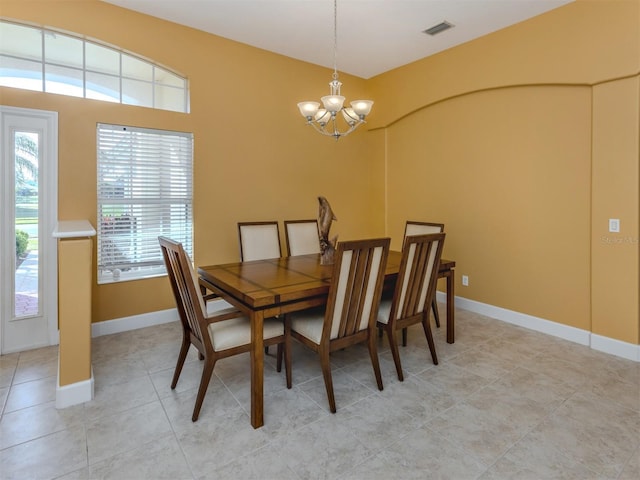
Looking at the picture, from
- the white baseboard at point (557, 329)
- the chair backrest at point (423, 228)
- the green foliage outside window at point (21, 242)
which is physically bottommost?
the white baseboard at point (557, 329)

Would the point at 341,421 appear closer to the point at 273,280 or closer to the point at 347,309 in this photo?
the point at 347,309

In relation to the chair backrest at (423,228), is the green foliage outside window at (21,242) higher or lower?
lower

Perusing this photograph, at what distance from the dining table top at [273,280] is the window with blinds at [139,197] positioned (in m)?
1.27

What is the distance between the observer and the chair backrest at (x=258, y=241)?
11.8 feet

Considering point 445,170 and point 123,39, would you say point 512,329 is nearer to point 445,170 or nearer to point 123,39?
point 445,170

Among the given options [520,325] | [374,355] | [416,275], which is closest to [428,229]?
Answer: [416,275]

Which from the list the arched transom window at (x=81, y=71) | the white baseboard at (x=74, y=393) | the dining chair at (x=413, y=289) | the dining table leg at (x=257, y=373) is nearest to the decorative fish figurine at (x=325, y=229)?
the dining chair at (x=413, y=289)

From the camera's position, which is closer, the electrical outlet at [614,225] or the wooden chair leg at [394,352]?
the wooden chair leg at [394,352]

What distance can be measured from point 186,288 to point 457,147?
11.7 ft

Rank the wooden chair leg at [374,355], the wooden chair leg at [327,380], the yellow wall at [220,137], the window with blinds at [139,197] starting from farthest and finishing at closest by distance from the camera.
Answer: the window with blinds at [139,197] → the yellow wall at [220,137] → the wooden chair leg at [374,355] → the wooden chair leg at [327,380]

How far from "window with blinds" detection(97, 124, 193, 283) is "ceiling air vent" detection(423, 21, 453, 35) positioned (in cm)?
279

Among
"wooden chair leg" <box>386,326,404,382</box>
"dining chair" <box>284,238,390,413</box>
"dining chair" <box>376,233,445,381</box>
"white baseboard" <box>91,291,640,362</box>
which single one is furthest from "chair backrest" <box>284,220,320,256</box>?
"wooden chair leg" <box>386,326,404,382</box>

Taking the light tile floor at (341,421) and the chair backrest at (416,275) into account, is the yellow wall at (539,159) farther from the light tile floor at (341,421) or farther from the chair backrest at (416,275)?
the chair backrest at (416,275)

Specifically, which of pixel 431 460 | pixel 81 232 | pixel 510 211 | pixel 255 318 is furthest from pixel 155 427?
pixel 510 211
